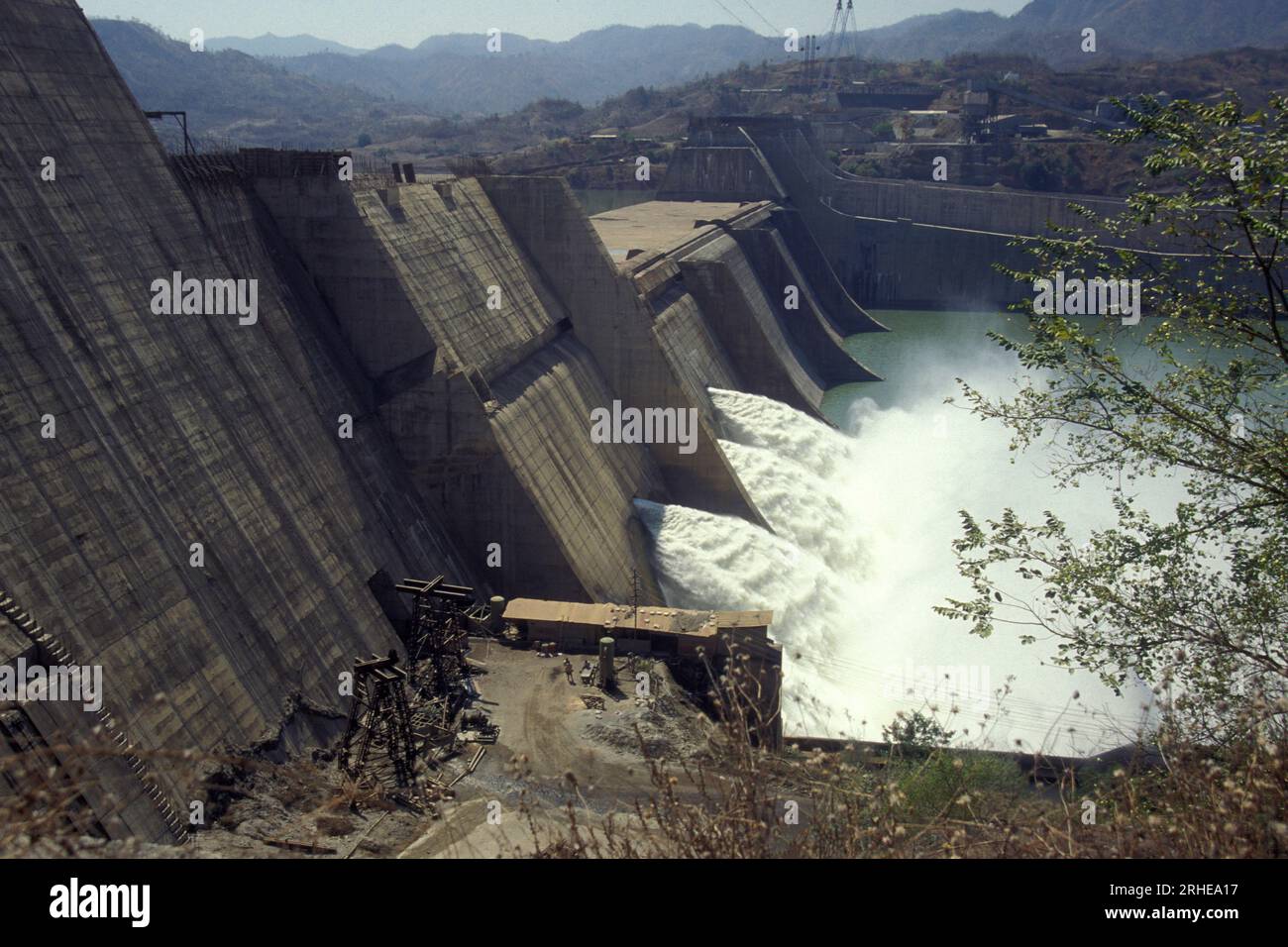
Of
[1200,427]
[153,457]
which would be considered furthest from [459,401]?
[1200,427]

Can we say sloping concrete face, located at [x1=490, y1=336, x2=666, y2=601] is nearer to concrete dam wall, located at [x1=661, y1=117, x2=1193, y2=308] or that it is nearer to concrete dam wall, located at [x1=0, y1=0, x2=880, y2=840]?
concrete dam wall, located at [x1=0, y1=0, x2=880, y2=840]

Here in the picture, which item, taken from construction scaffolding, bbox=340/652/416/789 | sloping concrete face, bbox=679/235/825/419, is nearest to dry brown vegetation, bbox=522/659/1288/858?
construction scaffolding, bbox=340/652/416/789

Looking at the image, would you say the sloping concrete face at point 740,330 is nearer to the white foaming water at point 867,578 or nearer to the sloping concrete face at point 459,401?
the white foaming water at point 867,578

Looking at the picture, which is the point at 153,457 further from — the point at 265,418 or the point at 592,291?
the point at 592,291

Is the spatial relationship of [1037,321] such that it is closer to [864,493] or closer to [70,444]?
[70,444]

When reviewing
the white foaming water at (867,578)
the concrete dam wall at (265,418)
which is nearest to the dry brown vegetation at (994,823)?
the concrete dam wall at (265,418)
